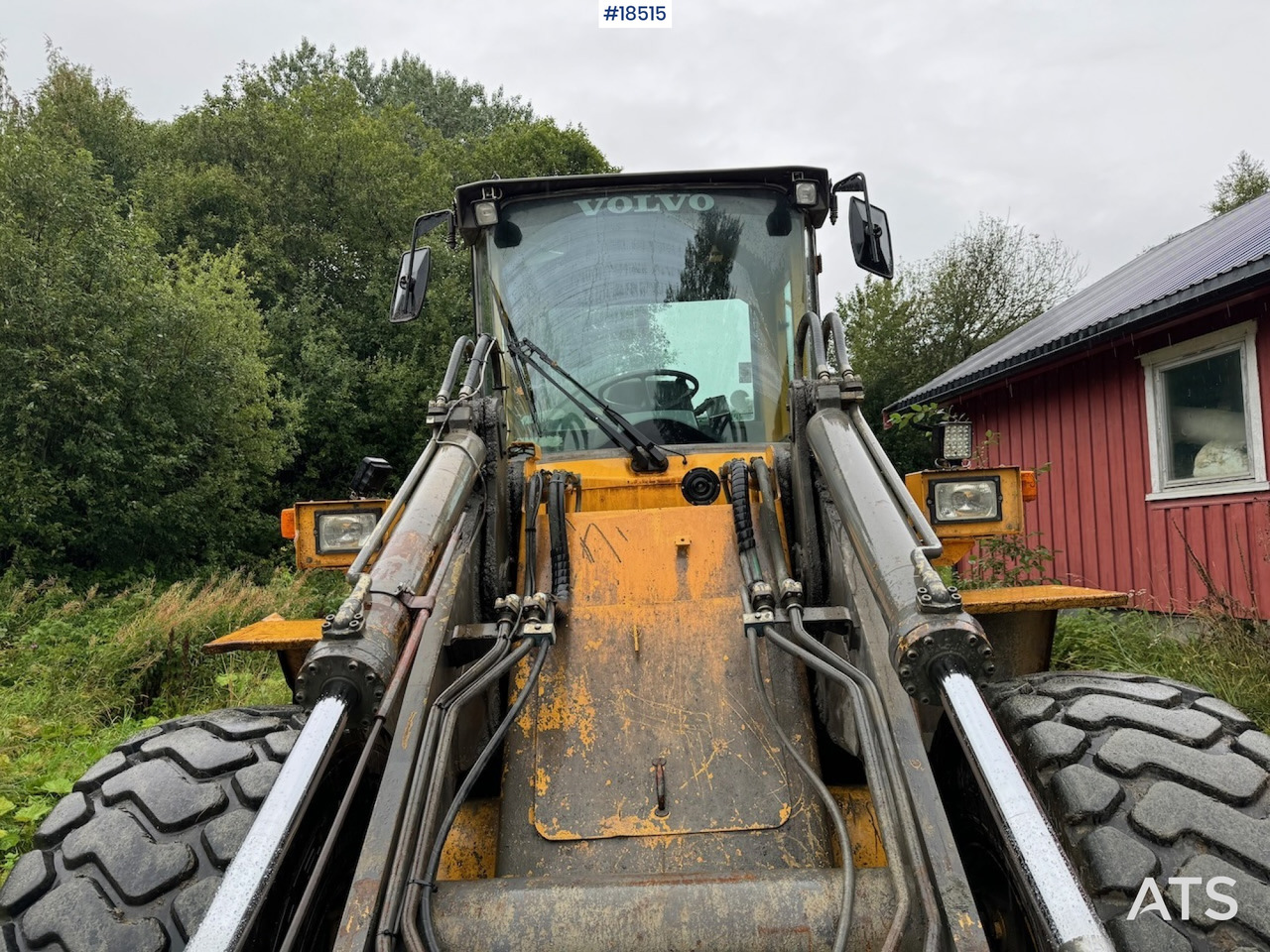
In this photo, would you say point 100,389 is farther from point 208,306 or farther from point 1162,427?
point 1162,427

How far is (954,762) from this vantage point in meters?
2.49

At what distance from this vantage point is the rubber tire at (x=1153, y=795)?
1.81 meters

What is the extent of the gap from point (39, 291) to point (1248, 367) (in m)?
13.4

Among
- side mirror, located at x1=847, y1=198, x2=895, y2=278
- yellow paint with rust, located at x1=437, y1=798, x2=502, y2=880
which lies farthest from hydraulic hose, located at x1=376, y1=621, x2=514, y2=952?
side mirror, located at x1=847, y1=198, x2=895, y2=278

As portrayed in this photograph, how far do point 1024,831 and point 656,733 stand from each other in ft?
3.74

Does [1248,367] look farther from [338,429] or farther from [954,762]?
[338,429]

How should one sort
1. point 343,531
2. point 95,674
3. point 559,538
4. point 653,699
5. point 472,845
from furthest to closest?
point 95,674 < point 343,531 < point 559,538 < point 653,699 < point 472,845

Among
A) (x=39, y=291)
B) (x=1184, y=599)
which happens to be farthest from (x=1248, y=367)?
(x=39, y=291)

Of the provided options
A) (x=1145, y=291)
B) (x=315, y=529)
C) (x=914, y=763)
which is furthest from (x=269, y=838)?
(x=1145, y=291)

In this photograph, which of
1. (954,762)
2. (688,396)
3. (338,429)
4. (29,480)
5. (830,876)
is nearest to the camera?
(830,876)

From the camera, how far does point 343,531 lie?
3.08 meters

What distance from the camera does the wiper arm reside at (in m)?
3.38

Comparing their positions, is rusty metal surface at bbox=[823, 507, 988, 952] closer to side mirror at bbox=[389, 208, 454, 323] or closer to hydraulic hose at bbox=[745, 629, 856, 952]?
hydraulic hose at bbox=[745, 629, 856, 952]

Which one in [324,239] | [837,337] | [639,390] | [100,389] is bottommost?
[639,390]
